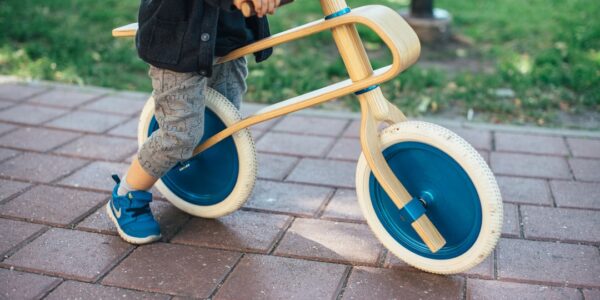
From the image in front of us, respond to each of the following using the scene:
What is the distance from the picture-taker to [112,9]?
6.40m

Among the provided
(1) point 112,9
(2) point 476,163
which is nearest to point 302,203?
(2) point 476,163

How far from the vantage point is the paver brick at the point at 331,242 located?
262 centimetres

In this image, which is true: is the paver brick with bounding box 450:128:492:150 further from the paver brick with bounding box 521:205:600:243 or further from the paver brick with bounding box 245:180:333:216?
the paver brick with bounding box 245:180:333:216

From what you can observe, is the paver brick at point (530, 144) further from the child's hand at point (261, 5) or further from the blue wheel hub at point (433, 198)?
the child's hand at point (261, 5)

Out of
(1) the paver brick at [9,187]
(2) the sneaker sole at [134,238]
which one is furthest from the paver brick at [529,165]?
(1) the paver brick at [9,187]

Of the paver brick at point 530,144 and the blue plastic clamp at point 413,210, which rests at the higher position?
the blue plastic clamp at point 413,210

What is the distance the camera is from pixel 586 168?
345 centimetres

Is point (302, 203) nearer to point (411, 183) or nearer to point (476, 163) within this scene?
point (411, 183)

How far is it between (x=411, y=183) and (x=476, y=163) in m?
0.28

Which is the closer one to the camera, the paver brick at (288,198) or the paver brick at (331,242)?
the paver brick at (331,242)

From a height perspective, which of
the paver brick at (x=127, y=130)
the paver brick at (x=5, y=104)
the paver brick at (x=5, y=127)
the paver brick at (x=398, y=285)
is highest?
the paver brick at (x=5, y=127)

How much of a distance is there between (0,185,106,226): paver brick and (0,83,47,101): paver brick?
4.64 ft

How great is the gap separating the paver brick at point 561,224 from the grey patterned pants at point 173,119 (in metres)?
1.32

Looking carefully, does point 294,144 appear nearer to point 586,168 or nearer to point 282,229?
point 282,229
